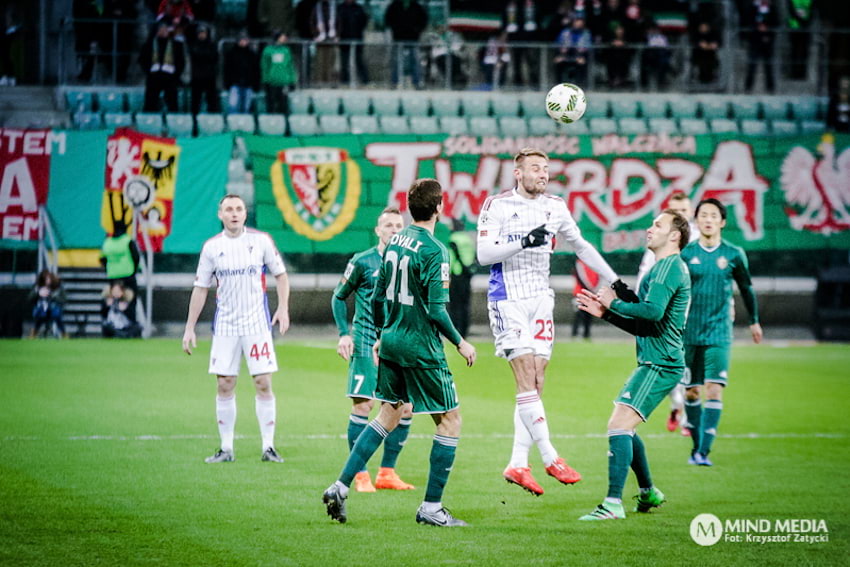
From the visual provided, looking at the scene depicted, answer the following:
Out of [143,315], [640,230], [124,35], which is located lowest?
[143,315]

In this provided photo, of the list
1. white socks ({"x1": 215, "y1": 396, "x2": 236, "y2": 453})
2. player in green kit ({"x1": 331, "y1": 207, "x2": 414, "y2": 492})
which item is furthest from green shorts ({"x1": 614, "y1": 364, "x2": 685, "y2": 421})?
white socks ({"x1": 215, "y1": 396, "x2": 236, "y2": 453})

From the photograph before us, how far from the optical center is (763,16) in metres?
28.6

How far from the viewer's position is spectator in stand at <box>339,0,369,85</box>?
26625mm

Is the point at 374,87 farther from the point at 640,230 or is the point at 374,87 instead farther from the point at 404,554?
the point at 404,554

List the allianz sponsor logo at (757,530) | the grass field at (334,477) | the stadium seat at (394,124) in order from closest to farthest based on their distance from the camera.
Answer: the grass field at (334,477)
the allianz sponsor logo at (757,530)
the stadium seat at (394,124)

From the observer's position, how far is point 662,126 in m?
27.1

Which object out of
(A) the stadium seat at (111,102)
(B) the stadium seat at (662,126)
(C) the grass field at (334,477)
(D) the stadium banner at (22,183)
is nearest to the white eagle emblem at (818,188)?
(B) the stadium seat at (662,126)

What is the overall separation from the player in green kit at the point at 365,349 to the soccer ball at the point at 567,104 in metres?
1.71

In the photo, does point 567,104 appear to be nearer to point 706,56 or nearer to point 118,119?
point 118,119

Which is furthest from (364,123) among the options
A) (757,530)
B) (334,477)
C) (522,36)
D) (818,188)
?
(757,530)

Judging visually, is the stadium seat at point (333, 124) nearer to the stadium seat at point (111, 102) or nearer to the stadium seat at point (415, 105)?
the stadium seat at point (415, 105)

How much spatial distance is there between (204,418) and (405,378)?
5.69 metres

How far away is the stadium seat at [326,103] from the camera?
87.8 ft

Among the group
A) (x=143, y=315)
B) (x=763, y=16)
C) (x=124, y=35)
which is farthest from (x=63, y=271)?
(x=763, y=16)
